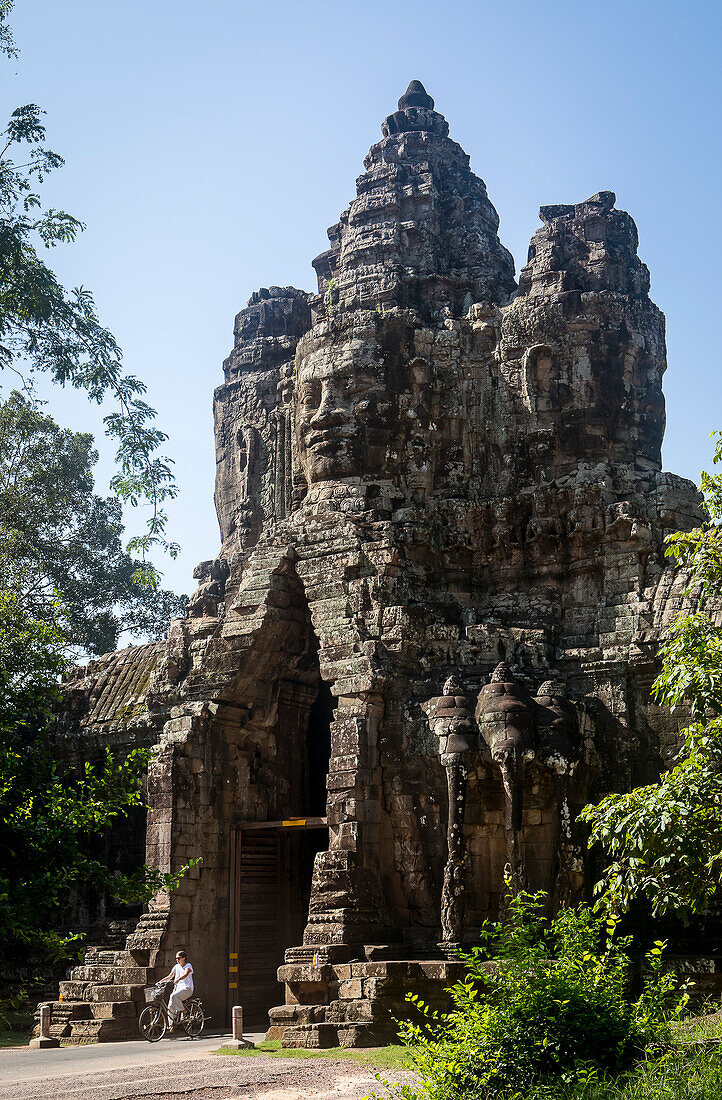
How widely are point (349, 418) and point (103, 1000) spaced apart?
1062 cm

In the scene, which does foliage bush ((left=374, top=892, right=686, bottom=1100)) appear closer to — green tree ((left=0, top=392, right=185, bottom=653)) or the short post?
the short post

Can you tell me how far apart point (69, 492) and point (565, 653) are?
68.9 ft

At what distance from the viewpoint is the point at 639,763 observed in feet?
58.2

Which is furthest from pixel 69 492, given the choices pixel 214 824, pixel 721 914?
pixel 721 914

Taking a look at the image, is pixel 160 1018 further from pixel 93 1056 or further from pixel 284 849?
pixel 284 849

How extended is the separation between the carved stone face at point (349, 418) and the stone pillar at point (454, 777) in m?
5.49

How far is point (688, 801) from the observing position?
10.4m

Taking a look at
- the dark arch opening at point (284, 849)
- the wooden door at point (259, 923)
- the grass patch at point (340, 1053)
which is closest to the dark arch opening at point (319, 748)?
the dark arch opening at point (284, 849)

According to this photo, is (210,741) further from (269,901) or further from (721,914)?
(721,914)

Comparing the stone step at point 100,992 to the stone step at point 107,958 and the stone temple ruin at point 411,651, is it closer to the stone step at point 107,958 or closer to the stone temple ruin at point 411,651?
the stone temple ruin at point 411,651

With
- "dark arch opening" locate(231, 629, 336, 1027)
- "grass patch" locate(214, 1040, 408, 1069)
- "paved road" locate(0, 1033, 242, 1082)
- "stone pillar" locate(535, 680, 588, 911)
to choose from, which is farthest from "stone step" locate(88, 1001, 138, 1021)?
"stone pillar" locate(535, 680, 588, 911)

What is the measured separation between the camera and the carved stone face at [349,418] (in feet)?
71.1

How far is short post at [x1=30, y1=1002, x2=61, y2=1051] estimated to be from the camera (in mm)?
17453

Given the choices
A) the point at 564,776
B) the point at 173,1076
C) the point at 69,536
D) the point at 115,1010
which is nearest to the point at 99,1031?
the point at 115,1010
